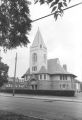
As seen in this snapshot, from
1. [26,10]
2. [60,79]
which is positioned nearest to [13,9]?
[26,10]

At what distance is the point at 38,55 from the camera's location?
209 ft

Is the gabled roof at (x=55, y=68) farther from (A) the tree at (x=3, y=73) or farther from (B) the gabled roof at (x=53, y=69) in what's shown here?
(A) the tree at (x=3, y=73)

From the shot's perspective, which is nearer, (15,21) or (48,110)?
(15,21)

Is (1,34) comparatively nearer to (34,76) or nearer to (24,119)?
(24,119)

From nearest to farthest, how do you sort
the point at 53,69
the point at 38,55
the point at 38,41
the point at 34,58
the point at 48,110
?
the point at 48,110 → the point at 38,55 → the point at 53,69 → the point at 34,58 → the point at 38,41

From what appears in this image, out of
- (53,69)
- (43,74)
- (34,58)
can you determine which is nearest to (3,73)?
(43,74)

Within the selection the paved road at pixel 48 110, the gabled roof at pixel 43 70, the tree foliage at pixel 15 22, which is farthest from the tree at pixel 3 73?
the gabled roof at pixel 43 70

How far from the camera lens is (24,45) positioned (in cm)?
892

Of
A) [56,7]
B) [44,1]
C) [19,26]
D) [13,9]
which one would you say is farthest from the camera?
[19,26]

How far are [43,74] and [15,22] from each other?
2114 inches

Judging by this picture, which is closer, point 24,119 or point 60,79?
point 24,119

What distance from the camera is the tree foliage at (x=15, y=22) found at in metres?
7.37

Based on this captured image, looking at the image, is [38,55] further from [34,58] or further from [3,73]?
[3,73]

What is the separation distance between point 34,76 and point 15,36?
54771 millimetres
